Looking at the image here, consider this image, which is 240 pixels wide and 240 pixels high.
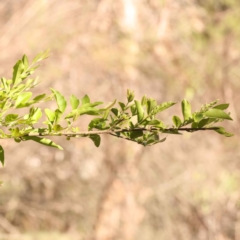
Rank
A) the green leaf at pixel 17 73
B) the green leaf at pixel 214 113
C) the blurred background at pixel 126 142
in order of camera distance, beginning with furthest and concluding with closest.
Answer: the blurred background at pixel 126 142 → the green leaf at pixel 17 73 → the green leaf at pixel 214 113

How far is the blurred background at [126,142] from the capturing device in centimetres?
409

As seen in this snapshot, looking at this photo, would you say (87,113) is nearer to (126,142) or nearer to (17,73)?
(17,73)

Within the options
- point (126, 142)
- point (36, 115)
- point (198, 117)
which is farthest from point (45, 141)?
point (126, 142)

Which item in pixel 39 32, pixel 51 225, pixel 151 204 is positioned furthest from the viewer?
pixel 39 32

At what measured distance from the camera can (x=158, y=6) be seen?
6379mm

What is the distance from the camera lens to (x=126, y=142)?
4.68 m

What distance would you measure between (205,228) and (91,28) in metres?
2.75

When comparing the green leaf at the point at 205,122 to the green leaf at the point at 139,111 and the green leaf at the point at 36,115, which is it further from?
the green leaf at the point at 36,115

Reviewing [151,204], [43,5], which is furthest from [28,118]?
[43,5]

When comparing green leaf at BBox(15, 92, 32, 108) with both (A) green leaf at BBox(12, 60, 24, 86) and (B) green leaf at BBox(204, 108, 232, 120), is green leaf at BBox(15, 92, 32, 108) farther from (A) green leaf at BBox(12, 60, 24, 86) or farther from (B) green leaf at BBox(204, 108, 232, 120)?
(B) green leaf at BBox(204, 108, 232, 120)

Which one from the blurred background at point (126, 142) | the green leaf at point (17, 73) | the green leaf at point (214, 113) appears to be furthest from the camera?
the blurred background at point (126, 142)

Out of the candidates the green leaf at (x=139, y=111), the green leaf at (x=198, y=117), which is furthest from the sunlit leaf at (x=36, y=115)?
the green leaf at (x=198, y=117)

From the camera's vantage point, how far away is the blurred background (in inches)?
161

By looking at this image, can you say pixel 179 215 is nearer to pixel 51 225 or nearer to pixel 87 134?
pixel 51 225
